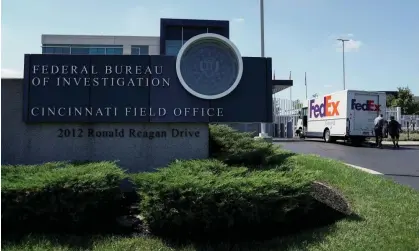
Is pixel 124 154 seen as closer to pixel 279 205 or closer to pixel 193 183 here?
pixel 193 183

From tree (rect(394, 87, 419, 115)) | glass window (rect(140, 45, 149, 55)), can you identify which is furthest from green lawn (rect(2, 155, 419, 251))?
tree (rect(394, 87, 419, 115))

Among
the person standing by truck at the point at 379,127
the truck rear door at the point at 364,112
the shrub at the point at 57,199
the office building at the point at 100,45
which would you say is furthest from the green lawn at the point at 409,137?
the shrub at the point at 57,199

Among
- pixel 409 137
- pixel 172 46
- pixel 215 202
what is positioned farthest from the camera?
pixel 409 137

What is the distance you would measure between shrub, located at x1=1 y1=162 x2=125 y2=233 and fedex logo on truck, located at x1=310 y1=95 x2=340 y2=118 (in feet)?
67.8

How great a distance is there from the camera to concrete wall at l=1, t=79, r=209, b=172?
7160 mm

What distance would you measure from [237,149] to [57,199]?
128 inches

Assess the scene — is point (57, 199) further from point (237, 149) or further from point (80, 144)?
point (237, 149)

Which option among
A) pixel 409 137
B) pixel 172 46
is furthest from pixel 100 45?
pixel 409 137

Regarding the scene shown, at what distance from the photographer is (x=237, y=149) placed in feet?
23.6

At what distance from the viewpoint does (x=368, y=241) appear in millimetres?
4859

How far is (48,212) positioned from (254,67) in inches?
167

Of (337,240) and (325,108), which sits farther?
(325,108)

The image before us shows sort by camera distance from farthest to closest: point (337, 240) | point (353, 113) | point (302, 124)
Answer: point (302, 124)
point (353, 113)
point (337, 240)

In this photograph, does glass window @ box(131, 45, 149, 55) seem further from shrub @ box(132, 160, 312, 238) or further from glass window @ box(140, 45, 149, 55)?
shrub @ box(132, 160, 312, 238)
